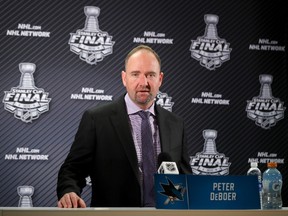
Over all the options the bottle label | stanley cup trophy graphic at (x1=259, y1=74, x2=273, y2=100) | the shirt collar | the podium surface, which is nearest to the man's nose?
the shirt collar

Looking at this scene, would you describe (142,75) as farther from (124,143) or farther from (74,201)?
(74,201)

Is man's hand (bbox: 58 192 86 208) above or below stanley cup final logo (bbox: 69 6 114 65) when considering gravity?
below

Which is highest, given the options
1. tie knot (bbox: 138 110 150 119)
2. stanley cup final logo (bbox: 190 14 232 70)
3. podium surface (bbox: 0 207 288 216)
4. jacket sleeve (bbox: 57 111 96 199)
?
stanley cup final logo (bbox: 190 14 232 70)

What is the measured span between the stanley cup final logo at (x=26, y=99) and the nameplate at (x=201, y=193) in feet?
11.8

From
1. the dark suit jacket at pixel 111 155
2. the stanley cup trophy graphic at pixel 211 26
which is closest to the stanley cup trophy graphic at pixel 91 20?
the stanley cup trophy graphic at pixel 211 26

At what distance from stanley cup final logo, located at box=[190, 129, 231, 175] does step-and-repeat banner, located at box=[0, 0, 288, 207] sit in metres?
0.01

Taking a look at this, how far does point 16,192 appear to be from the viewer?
5.31 metres

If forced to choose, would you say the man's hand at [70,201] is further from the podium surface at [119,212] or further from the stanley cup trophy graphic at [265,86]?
the stanley cup trophy graphic at [265,86]

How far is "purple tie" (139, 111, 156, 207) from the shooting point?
276 centimetres

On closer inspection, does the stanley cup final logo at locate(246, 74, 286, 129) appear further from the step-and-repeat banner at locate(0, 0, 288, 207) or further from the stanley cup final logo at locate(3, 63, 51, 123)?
the stanley cup final logo at locate(3, 63, 51, 123)

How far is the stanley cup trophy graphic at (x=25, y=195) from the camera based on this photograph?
17.4 feet

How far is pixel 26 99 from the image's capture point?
17.7 ft

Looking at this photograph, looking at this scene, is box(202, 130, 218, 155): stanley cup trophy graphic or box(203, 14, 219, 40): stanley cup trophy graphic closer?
box(202, 130, 218, 155): stanley cup trophy graphic

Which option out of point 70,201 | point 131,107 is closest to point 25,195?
point 131,107
